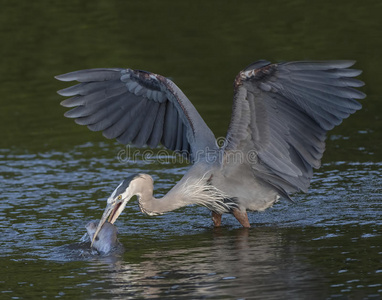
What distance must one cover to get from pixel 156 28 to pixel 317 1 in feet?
12.2

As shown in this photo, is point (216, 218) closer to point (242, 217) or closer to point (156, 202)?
point (242, 217)

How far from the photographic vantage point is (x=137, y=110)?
10047 mm

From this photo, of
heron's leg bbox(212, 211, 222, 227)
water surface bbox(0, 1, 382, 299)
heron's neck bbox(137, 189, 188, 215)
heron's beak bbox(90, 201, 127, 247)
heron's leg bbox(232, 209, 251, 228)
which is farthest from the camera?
heron's leg bbox(212, 211, 222, 227)

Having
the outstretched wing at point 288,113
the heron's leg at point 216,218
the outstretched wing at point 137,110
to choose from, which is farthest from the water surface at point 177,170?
the outstretched wing at point 137,110


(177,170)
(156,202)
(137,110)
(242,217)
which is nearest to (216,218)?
(242,217)

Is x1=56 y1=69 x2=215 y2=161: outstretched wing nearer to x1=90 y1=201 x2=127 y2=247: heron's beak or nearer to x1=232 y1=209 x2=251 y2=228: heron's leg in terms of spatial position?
x1=232 y1=209 x2=251 y2=228: heron's leg

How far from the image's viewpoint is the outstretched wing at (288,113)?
326 inches

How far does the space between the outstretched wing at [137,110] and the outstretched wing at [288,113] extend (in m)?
0.75

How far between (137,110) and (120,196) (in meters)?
1.84

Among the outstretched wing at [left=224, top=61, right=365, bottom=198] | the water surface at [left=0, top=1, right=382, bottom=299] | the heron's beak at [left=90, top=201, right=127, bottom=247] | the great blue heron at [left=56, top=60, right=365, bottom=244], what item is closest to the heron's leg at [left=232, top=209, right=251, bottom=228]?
the great blue heron at [left=56, top=60, right=365, bottom=244]

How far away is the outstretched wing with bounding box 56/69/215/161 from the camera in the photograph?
9460 millimetres

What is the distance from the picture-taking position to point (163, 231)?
898cm

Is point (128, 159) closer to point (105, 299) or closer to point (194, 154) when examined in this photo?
point (194, 154)

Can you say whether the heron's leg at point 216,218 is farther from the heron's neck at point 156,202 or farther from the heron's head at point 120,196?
the heron's head at point 120,196
